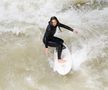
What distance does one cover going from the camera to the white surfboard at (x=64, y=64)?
7.45 metres

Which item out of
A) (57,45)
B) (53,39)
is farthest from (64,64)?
(53,39)

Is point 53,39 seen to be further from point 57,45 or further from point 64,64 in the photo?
point 64,64

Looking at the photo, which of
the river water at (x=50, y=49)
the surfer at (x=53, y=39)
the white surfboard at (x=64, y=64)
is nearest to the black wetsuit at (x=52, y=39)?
the surfer at (x=53, y=39)

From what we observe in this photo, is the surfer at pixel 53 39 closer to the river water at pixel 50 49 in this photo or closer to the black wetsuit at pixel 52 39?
the black wetsuit at pixel 52 39

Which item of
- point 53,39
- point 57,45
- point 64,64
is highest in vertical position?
point 53,39

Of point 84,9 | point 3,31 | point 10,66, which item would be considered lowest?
point 10,66

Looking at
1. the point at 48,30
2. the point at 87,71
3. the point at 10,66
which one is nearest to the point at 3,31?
the point at 10,66

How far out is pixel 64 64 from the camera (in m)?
7.57

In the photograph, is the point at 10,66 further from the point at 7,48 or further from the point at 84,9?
Answer: the point at 84,9

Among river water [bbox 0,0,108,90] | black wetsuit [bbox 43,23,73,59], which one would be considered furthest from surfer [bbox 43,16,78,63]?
river water [bbox 0,0,108,90]

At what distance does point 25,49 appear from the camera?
809 centimetres

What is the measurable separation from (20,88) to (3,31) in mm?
1915

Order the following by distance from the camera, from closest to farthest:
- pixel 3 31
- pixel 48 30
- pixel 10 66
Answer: pixel 48 30 → pixel 10 66 → pixel 3 31

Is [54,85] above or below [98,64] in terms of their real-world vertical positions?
below
